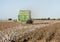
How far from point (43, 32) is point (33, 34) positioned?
1.83m

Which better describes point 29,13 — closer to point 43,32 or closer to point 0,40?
point 43,32

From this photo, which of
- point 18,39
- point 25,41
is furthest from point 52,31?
point 18,39

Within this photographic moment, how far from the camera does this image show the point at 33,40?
14.3m

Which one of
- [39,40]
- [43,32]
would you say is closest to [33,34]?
[39,40]

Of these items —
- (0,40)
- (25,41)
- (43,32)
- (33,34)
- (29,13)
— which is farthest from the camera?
(29,13)

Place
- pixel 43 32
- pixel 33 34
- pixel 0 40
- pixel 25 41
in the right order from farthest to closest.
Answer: pixel 43 32 → pixel 33 34 → pixel 25 41 → pixel 0 40

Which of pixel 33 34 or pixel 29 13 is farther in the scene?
pixel 29 13

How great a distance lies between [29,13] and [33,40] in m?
28.2

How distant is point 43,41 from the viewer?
1508cm

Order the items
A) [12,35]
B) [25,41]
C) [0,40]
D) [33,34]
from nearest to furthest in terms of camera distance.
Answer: [0,40] < [12,35] < [25,41] < [33,34]

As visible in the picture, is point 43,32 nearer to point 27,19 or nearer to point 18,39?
point 18,39

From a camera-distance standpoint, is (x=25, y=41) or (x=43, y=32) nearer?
(x=25, y=41)

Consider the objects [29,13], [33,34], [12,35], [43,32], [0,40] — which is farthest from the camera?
[29,13]

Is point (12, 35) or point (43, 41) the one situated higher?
point (12, 35)
